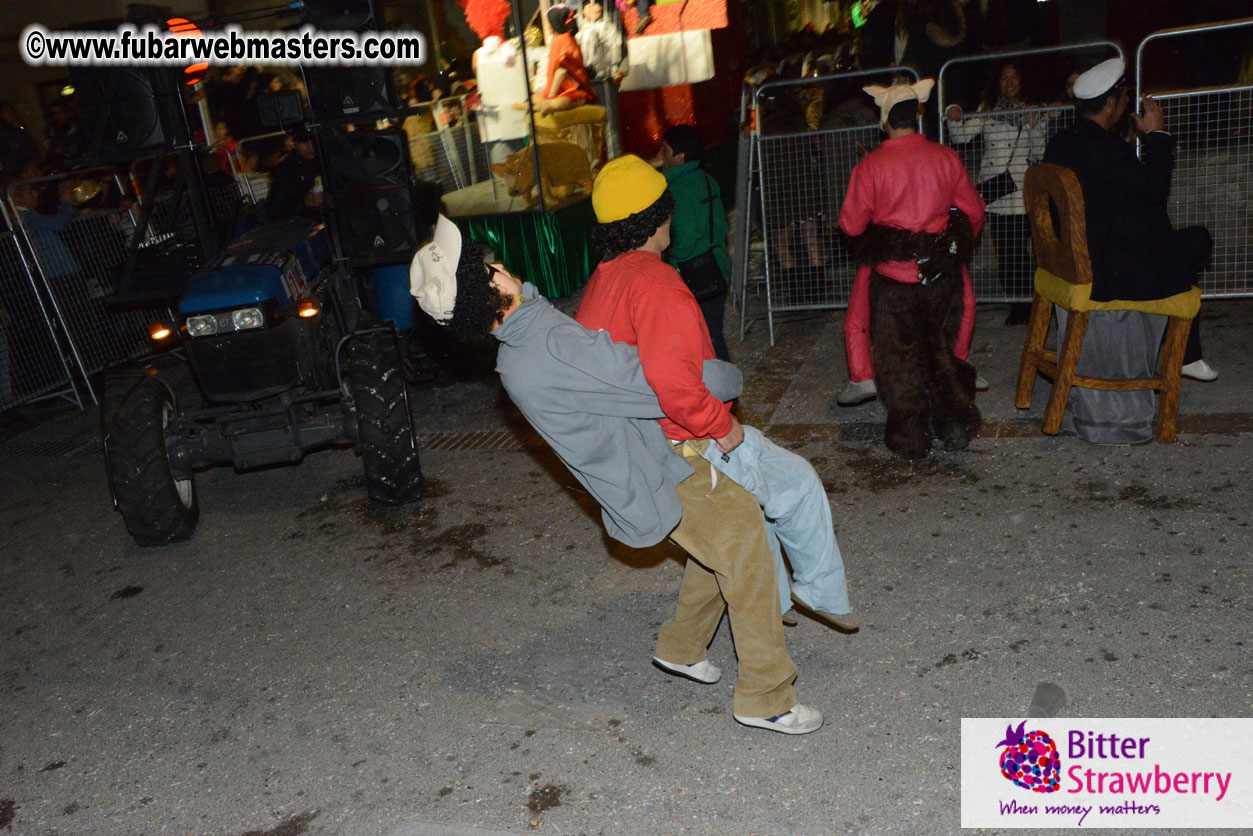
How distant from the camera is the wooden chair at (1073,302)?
5027 millimetres

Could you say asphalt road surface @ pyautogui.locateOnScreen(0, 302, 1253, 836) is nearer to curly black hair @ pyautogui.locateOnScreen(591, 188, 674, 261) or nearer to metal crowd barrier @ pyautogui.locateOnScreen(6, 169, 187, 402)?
curly black hair @ pyautogui.locateOnScreen(591, 188, 674, 261)

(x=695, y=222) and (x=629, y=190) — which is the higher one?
(x=629, y=190)

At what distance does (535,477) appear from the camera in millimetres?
6004

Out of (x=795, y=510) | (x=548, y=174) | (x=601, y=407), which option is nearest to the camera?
Answer: (x=601, y=407)

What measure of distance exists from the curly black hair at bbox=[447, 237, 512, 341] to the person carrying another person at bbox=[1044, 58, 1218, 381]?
346cm

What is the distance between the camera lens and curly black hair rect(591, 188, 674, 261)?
318 cm

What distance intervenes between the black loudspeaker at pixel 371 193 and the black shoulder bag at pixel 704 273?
2338mm

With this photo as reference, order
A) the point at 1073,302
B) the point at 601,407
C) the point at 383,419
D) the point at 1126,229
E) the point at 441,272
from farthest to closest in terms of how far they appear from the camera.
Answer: the point at 383,419 < the point at 1073,302 < the point at 1126,229 < the point at 601,407 < the point at 441,272

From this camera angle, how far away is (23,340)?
891 centimetres

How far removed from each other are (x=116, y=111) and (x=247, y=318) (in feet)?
5.78

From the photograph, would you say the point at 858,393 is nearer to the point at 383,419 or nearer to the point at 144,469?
the point at 383,419

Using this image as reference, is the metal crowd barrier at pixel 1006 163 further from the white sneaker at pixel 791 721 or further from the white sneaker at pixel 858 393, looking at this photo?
the white sneaker at pixel 791 721

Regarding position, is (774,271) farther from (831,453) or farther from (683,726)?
(683,726)

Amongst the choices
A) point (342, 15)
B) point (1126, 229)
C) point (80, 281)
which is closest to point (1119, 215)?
point (1126, 229)
